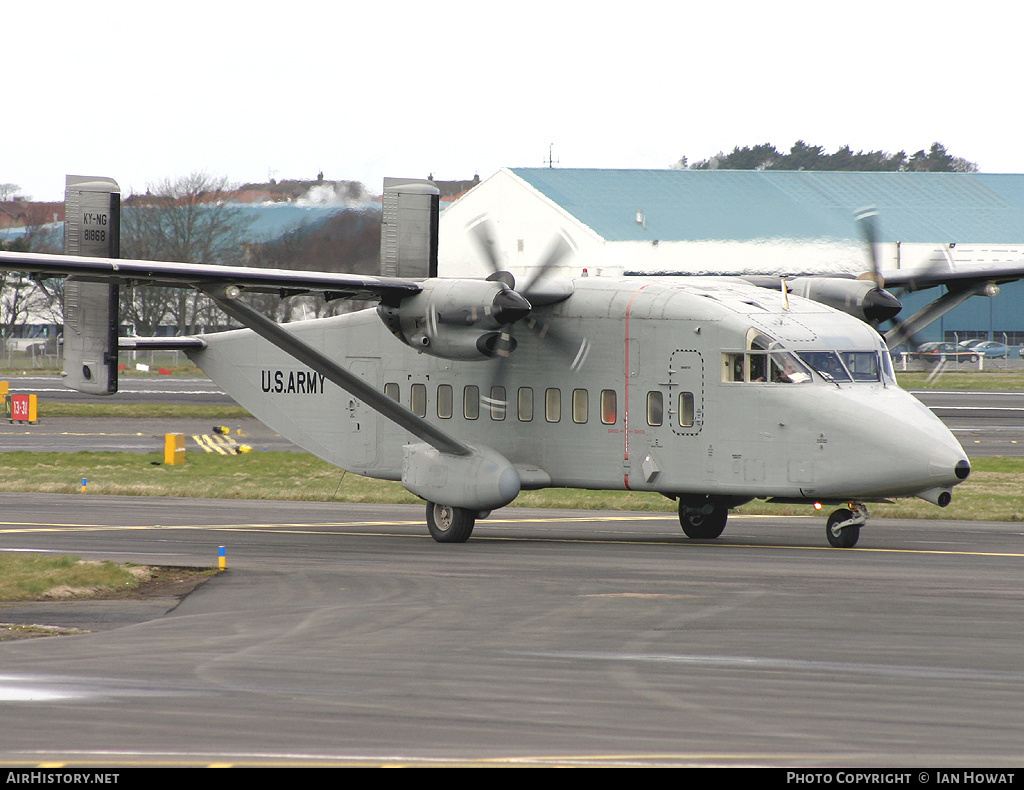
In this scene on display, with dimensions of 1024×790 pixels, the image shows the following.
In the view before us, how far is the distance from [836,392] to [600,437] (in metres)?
4.13

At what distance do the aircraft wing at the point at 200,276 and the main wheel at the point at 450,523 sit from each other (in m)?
3.85

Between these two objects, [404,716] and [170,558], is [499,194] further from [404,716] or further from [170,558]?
[404,716]

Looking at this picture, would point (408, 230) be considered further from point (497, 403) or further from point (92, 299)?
point (92, 299)

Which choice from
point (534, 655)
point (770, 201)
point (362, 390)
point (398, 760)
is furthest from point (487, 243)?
point (770, 201)

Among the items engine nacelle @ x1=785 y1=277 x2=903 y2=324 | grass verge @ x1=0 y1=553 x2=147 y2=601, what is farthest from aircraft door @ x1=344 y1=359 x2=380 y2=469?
engine nacelle @ x1=785 y1=277 x2=903 y2=324

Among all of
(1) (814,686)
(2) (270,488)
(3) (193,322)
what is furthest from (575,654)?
(3) (193,322)

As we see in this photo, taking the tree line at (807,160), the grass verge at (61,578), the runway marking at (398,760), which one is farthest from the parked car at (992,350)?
the runway marking at (398,760)

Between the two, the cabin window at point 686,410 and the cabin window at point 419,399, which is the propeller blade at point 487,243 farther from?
the cabin window at point 686,410

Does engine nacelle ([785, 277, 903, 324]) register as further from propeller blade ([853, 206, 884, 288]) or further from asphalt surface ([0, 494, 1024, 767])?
asphalt surface ([0, 494, 1024, 767])

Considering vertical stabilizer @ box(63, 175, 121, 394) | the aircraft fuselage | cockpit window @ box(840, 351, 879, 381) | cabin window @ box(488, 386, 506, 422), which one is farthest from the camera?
vertical stabilizer @ box(63, 175, 121, 394)

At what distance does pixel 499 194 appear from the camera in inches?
3076

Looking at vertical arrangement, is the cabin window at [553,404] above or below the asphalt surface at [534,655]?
above

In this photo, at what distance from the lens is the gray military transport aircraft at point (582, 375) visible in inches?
776

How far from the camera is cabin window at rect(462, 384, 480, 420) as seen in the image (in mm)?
23062
